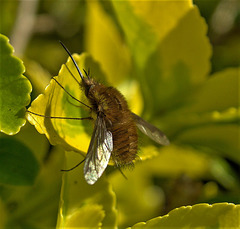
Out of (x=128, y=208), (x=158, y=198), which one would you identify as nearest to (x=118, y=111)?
(x=128, y=208)

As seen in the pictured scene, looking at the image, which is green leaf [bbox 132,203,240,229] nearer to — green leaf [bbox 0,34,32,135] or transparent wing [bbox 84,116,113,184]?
transparent wing [bbox 84,116,113,184]

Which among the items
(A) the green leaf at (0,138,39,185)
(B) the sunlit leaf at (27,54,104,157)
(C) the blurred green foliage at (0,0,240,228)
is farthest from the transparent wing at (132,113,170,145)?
(A) the green leaf at (0,138,39,185)

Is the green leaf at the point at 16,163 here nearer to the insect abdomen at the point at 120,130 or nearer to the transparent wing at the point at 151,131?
the insect abdomen at the point at 120,130

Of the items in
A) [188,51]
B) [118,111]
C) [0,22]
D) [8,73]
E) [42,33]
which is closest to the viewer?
[8,73]

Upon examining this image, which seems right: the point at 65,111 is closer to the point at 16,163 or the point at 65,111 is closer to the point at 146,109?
the point at 16,163

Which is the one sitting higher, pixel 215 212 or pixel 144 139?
pixel 215 212

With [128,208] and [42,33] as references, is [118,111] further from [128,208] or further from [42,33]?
[42,33]
